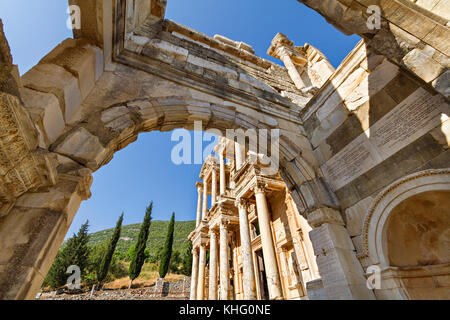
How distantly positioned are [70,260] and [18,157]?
3153 centimetres

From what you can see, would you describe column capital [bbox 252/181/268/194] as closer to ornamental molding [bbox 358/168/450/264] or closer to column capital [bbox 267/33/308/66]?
column capital [bbox 267/33/308/66]

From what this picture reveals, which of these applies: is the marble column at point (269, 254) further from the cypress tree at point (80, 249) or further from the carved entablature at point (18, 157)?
the cypress tree at point (80, 249)

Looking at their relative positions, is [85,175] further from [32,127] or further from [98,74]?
[98,74]

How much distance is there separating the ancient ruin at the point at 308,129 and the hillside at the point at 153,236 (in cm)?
5051

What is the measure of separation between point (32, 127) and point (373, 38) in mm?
4941

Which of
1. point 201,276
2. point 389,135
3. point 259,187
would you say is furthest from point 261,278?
point 389,135

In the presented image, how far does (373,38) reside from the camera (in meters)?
3.59

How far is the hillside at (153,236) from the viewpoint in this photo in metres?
52.9

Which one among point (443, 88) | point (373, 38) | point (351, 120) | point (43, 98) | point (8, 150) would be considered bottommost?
point (8, 150)

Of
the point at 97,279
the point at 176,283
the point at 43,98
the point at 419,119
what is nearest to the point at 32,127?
the point at 43,98

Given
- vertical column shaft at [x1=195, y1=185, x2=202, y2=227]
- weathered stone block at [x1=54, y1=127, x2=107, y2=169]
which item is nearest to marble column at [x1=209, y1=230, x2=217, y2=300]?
vertical column shaft at [x1=195, y1=185, x2=202, y2=227]

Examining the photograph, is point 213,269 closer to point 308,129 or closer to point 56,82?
point 308,129

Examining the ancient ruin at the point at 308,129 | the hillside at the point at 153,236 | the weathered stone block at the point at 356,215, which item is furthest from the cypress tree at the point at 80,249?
the weathered stone block at the point at 356,215

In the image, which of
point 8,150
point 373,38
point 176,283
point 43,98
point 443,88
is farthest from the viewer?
point 176,283
